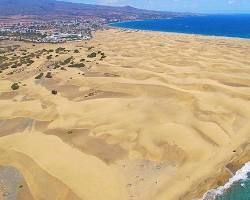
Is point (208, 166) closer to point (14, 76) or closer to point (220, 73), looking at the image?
point (220, 73)

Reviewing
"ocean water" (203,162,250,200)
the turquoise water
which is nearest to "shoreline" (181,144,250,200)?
"ocean water" (203,162,250,200)

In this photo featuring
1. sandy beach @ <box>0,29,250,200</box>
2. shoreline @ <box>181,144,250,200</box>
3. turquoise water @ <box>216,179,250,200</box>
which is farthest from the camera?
sandy beach @ <box>0,29,250,200</box>

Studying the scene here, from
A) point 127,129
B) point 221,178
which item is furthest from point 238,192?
point 127,129

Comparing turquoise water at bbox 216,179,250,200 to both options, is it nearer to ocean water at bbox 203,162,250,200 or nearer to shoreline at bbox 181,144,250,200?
ocean water at bbox 203,162,250,200

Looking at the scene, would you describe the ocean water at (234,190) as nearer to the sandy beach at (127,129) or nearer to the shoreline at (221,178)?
the shoreline at (221,178)

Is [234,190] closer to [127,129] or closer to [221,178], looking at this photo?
[221,178]

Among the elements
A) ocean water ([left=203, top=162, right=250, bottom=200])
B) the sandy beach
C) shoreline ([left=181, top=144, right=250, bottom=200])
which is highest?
ocean water ([left=203, top=162, right=250, bottom=200])

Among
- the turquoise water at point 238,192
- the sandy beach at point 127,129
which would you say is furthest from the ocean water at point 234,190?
the sandy beach at point 127,129

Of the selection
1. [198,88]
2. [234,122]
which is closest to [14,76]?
[198,88]
